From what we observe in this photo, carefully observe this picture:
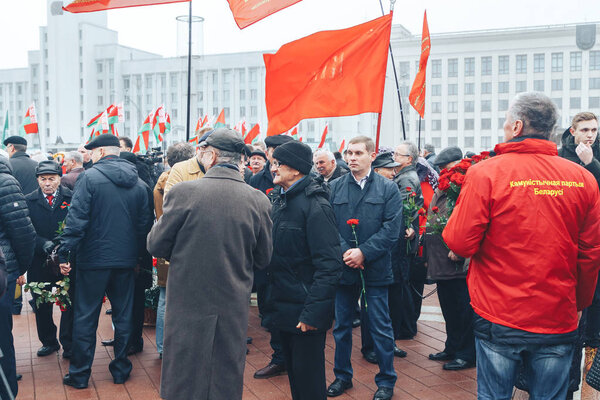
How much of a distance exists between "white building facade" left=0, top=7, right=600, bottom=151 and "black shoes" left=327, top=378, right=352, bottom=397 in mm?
66459

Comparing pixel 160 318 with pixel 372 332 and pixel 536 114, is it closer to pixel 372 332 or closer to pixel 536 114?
pixel 372 332

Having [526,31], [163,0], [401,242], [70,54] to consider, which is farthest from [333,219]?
[70,54]

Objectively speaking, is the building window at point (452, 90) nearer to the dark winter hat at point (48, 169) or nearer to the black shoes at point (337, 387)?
the dark winter hat at point (48, 169)

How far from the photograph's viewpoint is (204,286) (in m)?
3.53

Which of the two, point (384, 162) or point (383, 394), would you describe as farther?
point (384, 162)

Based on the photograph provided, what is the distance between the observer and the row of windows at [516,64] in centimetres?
7838

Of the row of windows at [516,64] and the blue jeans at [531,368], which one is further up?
the row of windows at [516,64]

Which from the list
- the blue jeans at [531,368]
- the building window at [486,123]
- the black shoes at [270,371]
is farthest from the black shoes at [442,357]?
the building window at [486,123]

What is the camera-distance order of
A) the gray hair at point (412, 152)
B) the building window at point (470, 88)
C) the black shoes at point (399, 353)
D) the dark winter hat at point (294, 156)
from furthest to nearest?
the building window at point (470, 88)
the gray hair at point (412, 152)
the black shoes at point (399, 353)
the dark winter hat at point (294, 156)

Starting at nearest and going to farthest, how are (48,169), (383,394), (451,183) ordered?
1. (451,183)
2. (383,394)
3. (48,169)

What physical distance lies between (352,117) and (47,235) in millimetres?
75025

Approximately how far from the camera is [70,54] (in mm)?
85688

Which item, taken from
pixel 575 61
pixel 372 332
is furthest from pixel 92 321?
pixel 575 61

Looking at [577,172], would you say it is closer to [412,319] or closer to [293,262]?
[293,262]
